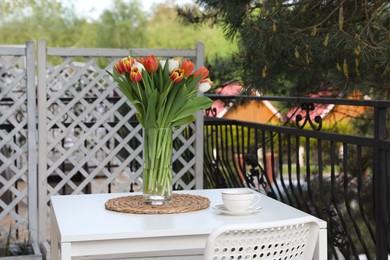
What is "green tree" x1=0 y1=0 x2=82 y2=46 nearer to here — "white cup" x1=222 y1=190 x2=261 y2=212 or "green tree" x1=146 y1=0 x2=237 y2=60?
"green tree" x1=146 y1=0 x2=237 y2=60

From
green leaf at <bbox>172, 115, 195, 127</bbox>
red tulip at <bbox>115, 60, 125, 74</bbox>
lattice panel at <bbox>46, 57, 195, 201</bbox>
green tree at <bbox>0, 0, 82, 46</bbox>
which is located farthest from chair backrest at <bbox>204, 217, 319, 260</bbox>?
green tree at <bbox>0, 0, 82, 46</bbox>

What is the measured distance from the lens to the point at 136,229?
200 cm

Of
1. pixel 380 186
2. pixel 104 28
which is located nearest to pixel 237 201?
pixel 380 186

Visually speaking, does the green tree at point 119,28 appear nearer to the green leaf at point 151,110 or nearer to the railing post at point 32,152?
the railing post at point 32,152

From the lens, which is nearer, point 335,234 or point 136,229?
point 136,229

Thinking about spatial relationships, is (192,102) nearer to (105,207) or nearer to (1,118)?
(105,207)

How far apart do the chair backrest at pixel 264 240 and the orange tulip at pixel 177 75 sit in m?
0.65

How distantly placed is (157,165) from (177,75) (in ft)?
0.96

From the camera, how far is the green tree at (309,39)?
364 centimetres

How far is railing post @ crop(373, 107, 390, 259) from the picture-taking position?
105 inches

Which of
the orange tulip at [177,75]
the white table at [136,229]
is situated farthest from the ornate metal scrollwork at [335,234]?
the orange tulip at [177,75]

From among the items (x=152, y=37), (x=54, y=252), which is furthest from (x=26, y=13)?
(x=54, y=252)

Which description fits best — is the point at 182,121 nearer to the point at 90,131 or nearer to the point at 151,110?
the point at 151,110

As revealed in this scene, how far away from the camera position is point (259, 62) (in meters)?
4.09
